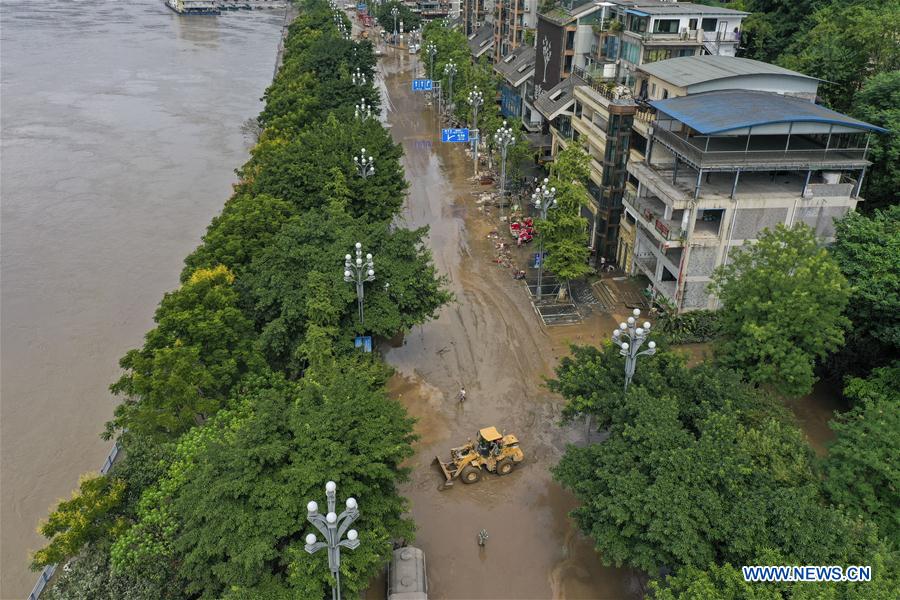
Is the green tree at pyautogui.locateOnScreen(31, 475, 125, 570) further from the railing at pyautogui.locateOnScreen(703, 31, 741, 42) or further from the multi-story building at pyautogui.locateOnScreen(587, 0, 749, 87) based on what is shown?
the railing at pyautogui.locateOnScreen(703, 31, 741, 42)

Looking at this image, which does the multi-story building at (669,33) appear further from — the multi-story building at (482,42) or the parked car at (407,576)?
the multi-story building at (482,42)

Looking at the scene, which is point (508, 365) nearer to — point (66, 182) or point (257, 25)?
point (66, 182)

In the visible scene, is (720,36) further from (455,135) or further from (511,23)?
(511,23)

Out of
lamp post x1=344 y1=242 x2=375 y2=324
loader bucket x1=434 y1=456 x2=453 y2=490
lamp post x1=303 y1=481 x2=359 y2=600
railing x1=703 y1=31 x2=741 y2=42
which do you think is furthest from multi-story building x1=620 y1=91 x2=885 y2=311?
lamp post x1=303 y1=481 x2=359 y2=600

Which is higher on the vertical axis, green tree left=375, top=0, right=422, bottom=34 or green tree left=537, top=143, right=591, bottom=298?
green tree left=375, top=0, right=422, bottom=34

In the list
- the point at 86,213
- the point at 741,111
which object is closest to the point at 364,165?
the point at 741,111

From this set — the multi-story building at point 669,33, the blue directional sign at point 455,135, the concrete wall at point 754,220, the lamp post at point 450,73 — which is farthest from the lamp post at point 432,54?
the concrete wall at point 754,220
